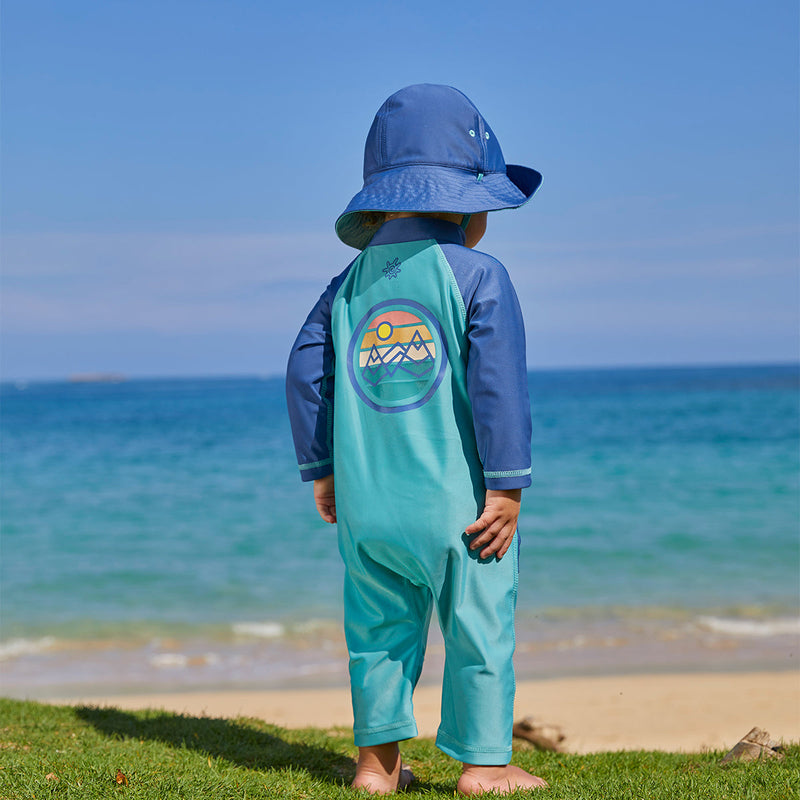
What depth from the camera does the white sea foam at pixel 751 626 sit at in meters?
6.98

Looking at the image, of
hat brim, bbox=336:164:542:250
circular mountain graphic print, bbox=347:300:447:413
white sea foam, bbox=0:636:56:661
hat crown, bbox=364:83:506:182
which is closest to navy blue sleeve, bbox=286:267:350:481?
circular mountain graphic print, bbox=347:300:447:413

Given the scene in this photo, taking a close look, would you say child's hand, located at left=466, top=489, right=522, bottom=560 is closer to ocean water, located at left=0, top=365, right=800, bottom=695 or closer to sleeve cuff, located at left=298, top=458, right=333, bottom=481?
sleeve cuff, located at left=298, top=458, right=333, bottom=481

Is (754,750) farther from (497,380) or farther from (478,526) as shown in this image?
(497,380)

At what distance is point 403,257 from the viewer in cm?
235

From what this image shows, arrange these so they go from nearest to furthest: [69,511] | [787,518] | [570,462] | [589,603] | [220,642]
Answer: [220,642]
[589,603]
[787,518]
[69,511]
[570,462]

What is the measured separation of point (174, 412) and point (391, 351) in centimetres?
3917

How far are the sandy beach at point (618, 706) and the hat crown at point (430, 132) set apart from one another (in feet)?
10.8

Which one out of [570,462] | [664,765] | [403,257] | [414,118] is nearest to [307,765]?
[664,765]

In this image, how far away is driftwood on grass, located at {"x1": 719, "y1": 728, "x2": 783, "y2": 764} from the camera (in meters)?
2.99

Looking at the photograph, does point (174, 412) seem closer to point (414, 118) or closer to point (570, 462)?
point (570, 462)

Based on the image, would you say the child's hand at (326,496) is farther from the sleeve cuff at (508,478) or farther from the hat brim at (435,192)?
the hat brim at (435,192)

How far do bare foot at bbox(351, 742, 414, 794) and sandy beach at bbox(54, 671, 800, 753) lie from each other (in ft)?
7.52

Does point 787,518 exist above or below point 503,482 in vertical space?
below

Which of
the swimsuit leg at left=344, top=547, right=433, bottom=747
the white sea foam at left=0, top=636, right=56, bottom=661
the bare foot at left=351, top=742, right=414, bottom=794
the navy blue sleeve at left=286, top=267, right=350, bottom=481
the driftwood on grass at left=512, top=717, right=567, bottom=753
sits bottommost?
the white sea foam at left=0, top=636, right=56, bottom=661
